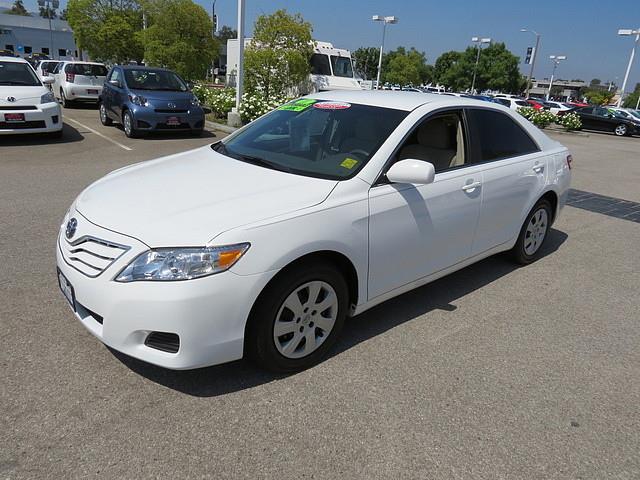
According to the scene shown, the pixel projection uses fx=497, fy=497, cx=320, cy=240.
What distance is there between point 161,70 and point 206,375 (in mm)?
11366

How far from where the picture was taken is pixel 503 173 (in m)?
4.14

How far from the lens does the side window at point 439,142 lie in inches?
138

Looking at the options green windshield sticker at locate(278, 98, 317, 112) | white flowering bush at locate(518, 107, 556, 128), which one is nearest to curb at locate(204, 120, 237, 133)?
green windshield sticker at locate(278, 98, 317, 112)

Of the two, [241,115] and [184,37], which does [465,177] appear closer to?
[241,115]

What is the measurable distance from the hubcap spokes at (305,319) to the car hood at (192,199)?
50 cm

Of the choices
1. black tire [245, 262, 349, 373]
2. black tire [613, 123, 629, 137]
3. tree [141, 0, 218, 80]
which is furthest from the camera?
black tire [613, 123, 629, 137]

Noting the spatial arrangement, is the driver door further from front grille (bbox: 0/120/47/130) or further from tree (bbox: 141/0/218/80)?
tree (bbox: 141/0/218/80)

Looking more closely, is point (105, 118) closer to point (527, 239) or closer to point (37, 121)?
point (37, 121)

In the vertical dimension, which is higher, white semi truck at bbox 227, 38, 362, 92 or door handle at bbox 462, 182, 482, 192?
white semi truck at bbox 227, 38, 362, 92

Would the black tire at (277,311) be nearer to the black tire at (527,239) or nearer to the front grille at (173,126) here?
the black tire at (527,239)

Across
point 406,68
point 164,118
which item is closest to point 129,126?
point 164,118

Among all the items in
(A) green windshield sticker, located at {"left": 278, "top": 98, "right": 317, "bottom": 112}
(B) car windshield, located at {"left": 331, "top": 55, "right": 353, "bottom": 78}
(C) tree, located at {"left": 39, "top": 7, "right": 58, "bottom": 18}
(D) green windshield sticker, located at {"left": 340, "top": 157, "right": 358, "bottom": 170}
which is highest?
(C) tree, located at {"left": 39, "top": 7, "right": 58, "bottom": 18}

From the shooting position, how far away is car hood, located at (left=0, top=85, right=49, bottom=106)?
9.25m

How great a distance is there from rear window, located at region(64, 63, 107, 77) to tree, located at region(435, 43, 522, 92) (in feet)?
230
